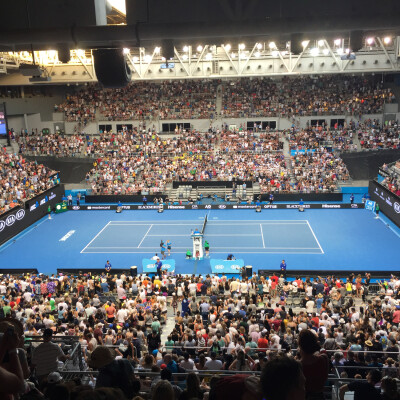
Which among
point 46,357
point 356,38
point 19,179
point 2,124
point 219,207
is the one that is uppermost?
point 356,38

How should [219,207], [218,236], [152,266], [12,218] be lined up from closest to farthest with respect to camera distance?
[152,266], [218,236], [12,218], [219,207]

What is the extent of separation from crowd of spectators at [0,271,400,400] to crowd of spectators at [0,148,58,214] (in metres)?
12.6

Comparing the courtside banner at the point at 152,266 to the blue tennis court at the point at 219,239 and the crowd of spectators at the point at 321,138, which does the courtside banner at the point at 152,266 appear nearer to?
the blue tennis court at the point at 219,239

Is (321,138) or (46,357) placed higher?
(321,138)

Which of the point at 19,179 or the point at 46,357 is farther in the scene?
the point at 19,179

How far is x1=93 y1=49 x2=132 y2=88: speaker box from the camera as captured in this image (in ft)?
30.7

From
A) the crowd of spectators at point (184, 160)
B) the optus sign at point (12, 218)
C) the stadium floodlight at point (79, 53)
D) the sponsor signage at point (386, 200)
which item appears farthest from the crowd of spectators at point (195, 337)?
the stadium floodlight at point (79, 53)

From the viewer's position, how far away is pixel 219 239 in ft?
101

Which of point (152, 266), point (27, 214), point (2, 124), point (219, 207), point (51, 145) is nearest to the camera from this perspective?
point (152, 266)

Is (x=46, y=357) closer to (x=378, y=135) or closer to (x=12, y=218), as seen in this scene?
(x=12, y=218)

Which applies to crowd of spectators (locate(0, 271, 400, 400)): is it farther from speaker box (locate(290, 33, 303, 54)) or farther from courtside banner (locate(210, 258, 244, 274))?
speaker box (locate(290, 33, 303, 54))

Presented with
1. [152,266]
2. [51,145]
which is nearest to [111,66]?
[152,266]

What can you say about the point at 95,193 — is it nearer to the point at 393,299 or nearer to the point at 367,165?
the point at 367,165

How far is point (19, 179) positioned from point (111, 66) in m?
32.0
